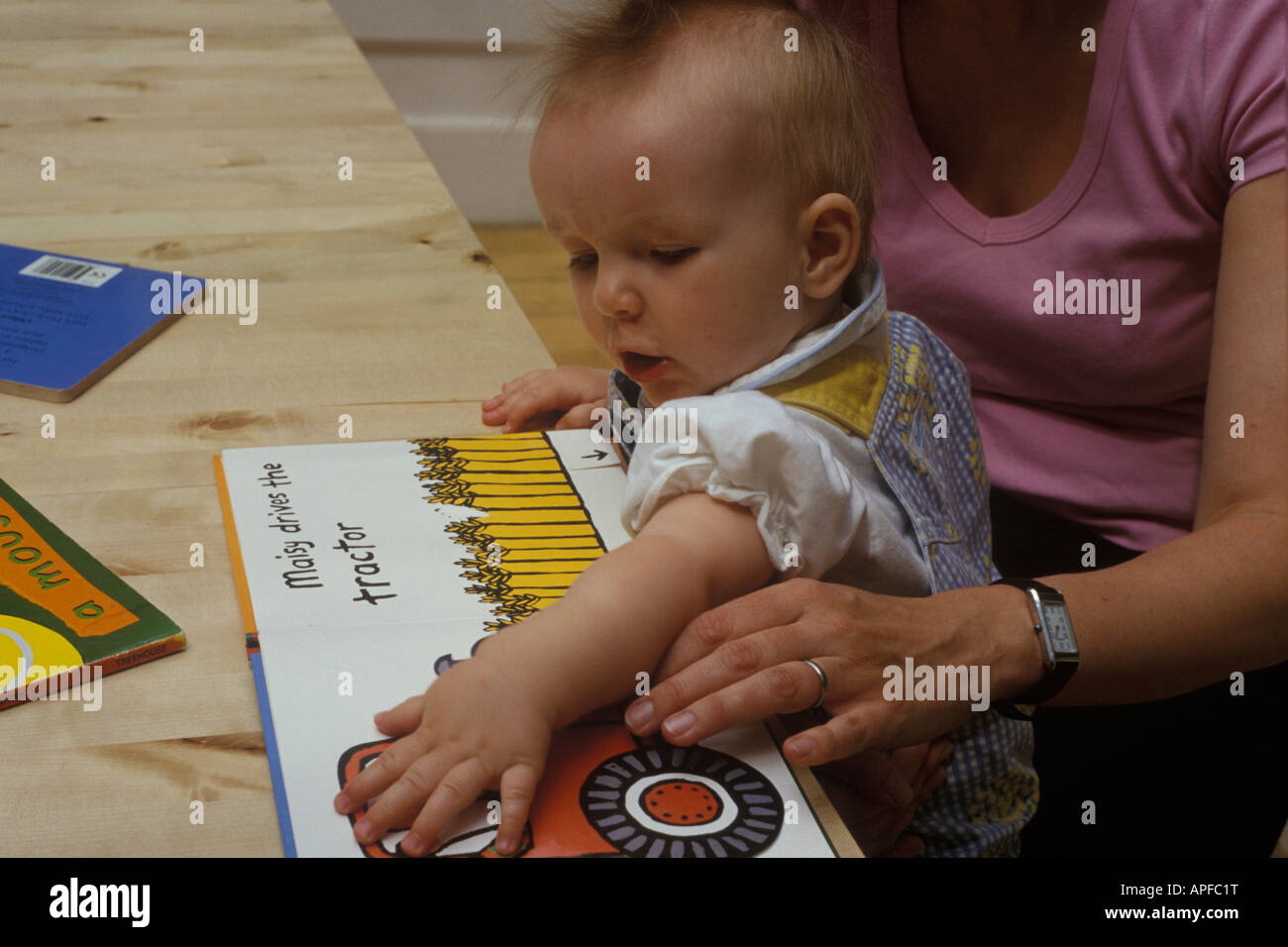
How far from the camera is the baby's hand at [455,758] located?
56 cm

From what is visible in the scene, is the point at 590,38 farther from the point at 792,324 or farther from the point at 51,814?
the point at 51,814

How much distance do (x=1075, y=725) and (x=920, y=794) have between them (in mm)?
293

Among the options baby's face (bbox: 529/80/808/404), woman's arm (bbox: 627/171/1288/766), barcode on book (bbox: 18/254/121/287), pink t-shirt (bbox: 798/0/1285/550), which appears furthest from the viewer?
barcode on book (bbox: 18/254/121/287)

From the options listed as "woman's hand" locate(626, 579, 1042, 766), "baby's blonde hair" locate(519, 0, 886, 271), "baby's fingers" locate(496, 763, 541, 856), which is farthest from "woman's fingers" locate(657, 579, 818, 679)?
"baby's blonde hair" locate(519, 0, 886, 271)

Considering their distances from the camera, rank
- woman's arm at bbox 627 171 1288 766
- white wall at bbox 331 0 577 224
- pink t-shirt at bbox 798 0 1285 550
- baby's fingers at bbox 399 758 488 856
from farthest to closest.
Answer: white wall at bbox 331 0 577 224, pink t-shirt at bbox 798 0 1285 550, woman's arm at bbox 627 171 1288 766, baby's fingers at bbox 399 758 488 856

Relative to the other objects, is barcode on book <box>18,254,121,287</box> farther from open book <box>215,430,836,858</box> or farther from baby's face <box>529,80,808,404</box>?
baby's face <box>529,80,808,404</box>

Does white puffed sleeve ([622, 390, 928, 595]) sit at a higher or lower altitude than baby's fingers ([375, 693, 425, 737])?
higher

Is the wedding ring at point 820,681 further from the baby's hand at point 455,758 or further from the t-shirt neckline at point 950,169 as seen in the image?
the t-shirt neckline at point 950,169

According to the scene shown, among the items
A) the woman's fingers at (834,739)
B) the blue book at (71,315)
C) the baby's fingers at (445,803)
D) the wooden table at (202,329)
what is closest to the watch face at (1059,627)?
the woman's fingers at (834,739)

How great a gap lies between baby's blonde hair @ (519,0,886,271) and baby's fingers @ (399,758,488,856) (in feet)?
1.33

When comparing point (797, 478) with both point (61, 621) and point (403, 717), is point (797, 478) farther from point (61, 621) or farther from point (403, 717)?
point (61, 621)

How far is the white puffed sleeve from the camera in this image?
0.70m

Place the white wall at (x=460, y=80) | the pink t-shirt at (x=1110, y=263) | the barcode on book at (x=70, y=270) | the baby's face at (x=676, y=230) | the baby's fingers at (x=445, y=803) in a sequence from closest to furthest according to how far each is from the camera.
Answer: the baby's fingers at (x=445, y=803) → the baby's face at (x=676, y=230) → the pink t-shirt at (x=1110, y=263) → the barcode on book at (x=70, y=270) → the white wall at (x=460, y=80)

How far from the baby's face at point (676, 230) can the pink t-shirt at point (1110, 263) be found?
331 mm
